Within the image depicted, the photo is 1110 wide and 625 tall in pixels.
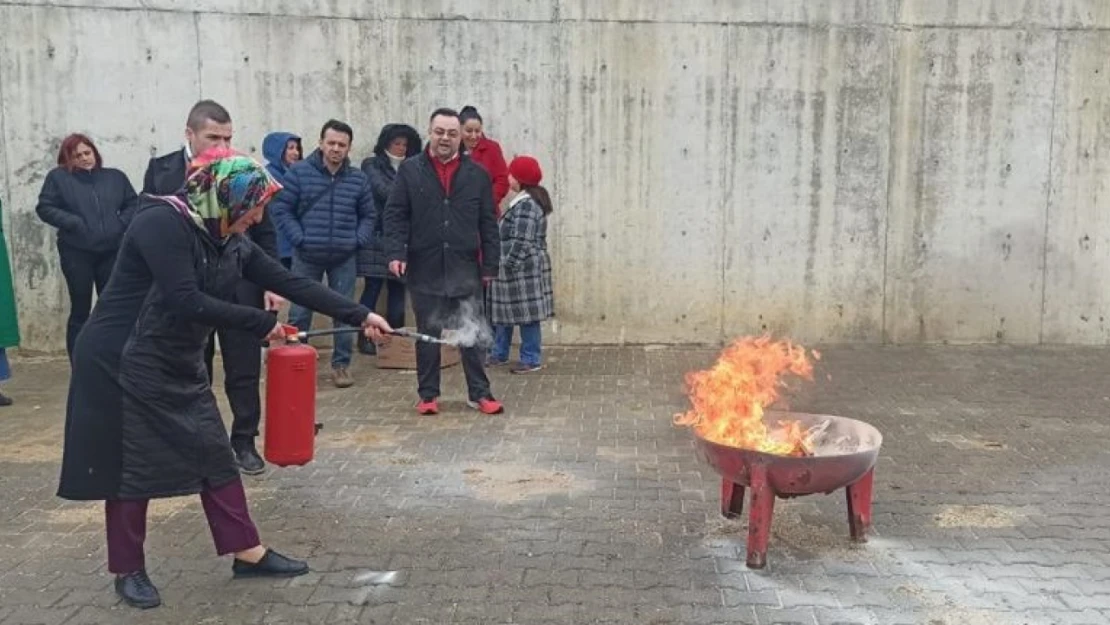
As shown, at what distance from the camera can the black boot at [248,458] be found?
5.40m

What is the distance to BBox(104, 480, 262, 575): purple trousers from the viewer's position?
3689mm

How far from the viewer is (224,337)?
538 cm

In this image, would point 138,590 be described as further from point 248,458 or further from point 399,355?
point 399,355

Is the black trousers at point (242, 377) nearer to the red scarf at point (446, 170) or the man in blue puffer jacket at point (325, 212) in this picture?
the red scarf at point (446, 170)

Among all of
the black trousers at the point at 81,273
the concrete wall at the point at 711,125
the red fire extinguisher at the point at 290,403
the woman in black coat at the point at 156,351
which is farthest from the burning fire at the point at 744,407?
the black trousers at the point at 81,273

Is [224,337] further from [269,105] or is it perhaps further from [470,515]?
[269,105]

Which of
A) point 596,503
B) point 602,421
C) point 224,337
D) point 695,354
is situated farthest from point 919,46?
point 224,337

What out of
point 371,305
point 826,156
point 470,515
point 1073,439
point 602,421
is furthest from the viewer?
point 826,156

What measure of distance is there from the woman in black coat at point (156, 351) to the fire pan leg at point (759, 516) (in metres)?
2.06

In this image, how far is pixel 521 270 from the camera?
8.08 m

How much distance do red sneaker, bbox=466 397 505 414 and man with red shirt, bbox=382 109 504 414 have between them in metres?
0.01

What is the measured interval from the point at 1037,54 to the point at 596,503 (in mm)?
6701

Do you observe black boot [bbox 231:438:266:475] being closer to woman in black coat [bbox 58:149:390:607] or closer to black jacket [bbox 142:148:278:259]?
black jacket [bbox 142:148:278:259]

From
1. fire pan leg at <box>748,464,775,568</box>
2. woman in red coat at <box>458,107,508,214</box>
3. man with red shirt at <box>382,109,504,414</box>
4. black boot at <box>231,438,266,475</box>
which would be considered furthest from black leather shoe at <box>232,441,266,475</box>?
woman in red coat at <box>458,107,508,214</box>
